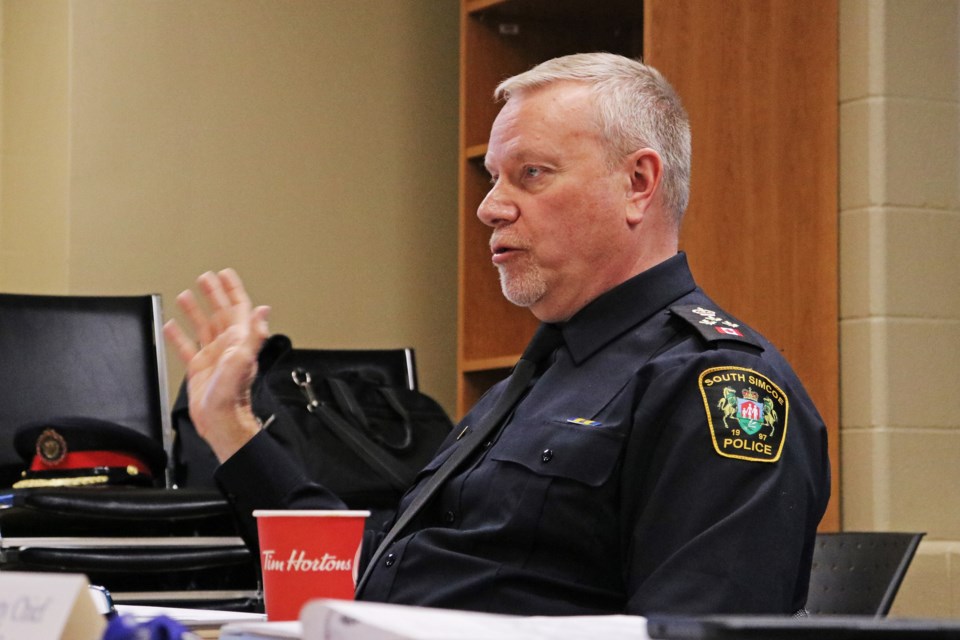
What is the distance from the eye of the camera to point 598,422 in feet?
4.54

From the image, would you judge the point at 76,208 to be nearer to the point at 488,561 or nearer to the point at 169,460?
the point at 169,460

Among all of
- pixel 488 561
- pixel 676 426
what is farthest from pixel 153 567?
pixel 676 426

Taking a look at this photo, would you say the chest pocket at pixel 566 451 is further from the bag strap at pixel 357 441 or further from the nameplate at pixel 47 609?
the bag strap at pixel 357 441

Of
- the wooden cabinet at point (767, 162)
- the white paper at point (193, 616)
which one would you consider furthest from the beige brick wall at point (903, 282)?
the white paper at point (193, 616)

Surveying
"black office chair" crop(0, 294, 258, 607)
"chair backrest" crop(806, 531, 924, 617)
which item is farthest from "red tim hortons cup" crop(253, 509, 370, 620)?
"chair backrest" crop(806, 531, 924, 617)

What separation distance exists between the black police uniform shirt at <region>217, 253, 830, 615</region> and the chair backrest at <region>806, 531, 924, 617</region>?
1.61 feet

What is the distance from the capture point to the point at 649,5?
8.87 ft

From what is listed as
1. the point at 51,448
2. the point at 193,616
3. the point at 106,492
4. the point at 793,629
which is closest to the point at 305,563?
the point at 193,616

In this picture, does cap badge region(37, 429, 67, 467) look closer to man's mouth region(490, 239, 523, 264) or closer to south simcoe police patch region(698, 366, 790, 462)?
man's mouth region(490, 239, 523, 264)

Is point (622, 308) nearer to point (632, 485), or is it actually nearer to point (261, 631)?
point (632, 485)

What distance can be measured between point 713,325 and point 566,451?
21 centimetres

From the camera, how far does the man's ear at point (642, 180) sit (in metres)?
1.58

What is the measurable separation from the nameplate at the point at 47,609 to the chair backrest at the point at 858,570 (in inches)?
53.1

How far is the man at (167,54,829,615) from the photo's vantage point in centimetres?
125
